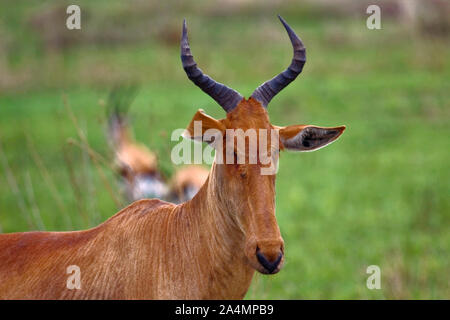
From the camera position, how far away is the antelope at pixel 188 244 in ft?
14.0

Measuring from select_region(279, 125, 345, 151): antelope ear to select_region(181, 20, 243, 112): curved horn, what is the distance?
15.2 inches

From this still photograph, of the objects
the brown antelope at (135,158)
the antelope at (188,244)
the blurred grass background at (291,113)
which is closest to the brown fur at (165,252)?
the antelope at (188,244)

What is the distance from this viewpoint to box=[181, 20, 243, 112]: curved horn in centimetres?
432

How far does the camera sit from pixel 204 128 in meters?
4.27

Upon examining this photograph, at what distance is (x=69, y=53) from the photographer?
24.8 meters

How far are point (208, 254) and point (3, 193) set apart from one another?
9547 millimetres

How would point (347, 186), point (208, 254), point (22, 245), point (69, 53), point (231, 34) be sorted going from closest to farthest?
point (208, 254) < point (22, 245) < point (347, 186) < point (69, 53) < point (231, 34)

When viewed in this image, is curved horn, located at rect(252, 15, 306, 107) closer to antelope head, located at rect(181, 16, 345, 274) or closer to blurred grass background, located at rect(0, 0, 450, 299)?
antelope head, located at rect(181, 16, 345, 274)

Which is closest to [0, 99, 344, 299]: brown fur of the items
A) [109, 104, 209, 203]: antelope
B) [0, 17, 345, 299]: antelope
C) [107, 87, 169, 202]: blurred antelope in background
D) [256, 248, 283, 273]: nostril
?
[0, 17, 345, 299]: antelope

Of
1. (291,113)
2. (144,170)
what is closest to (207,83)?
(144,170)

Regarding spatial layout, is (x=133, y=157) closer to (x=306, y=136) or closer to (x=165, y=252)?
(x=165, y=252)

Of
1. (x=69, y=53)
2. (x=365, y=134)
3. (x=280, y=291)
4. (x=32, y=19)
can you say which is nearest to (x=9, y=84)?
(x=69, y=53)

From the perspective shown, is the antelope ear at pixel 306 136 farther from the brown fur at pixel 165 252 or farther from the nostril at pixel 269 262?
the nostril at pixel 269 262

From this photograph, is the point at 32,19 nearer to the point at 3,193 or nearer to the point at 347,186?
the point at 3,193
